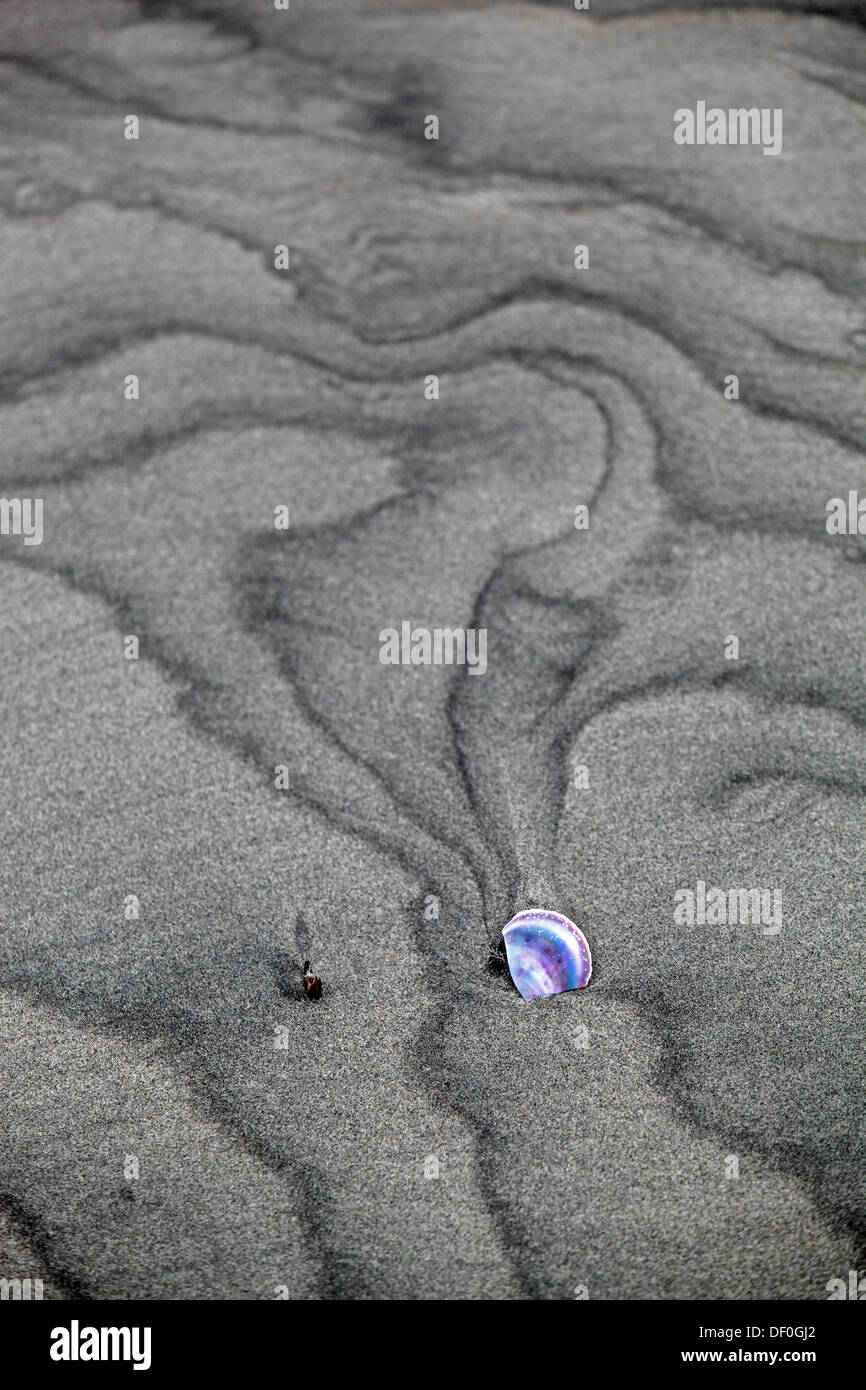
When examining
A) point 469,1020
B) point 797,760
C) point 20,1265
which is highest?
point 797,760

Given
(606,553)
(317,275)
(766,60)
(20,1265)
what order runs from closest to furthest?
(20,1265)
(606,553)
(317,275)
(766,60)

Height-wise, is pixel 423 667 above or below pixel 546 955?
above

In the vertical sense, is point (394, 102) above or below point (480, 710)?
above

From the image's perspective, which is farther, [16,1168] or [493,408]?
[493,408]

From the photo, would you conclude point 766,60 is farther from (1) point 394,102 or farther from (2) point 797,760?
(2) point 797,760

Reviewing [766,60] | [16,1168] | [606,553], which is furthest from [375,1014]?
[766,60]
